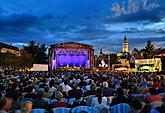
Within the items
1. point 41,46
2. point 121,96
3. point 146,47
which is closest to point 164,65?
point 121,96

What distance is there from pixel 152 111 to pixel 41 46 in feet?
365

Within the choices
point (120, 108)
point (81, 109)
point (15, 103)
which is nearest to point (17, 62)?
point (15, 103)

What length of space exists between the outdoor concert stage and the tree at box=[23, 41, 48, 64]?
36.9 meters

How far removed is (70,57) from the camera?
241 ft

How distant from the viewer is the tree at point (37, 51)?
113 meters

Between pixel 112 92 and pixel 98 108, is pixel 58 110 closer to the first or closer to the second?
pixel 98 108

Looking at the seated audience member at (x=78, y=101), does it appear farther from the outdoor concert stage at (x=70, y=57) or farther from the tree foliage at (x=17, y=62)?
the tree foliage at (x=17, y=62)

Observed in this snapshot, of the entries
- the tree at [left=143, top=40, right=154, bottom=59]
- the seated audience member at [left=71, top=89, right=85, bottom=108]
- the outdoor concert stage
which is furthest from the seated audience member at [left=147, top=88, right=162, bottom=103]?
the tree at [left=143, top=40, right=154, bottom=59]

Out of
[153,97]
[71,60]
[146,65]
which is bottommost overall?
[153,97]

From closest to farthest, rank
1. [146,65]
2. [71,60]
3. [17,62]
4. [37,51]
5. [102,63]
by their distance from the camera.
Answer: [71,60] → [146,65] → [102,63] → [17,62] → [37,51]

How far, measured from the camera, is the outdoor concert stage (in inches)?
2881

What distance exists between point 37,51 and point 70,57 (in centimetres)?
4323

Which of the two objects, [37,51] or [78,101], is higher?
[37,51]

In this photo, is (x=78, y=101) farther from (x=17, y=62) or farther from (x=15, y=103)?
(x=17, y=62)
